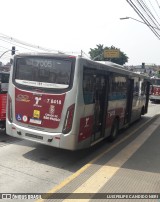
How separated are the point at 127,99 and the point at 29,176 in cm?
700

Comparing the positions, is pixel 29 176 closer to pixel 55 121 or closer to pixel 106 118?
pixel 55 121

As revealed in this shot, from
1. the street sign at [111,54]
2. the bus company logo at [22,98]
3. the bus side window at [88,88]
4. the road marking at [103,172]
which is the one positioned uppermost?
the street sign at [111,54]

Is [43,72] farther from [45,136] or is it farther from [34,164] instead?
[34,164]

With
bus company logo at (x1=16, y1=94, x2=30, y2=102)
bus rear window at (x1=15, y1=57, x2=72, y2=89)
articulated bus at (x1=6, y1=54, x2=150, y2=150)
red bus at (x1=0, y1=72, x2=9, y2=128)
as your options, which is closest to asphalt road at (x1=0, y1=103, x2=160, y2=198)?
articulated bus at (x1=6, y1=54, x2=150, y2=150)

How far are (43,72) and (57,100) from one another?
0.90 m

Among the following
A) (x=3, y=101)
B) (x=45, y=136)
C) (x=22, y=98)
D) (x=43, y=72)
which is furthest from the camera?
(x=3, y=101)

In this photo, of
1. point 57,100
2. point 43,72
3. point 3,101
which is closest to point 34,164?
point 57,100

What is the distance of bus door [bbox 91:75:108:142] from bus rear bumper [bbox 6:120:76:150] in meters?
1.37

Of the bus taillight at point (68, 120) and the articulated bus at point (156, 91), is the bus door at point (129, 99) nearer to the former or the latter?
the bus taillight at point (68, 120)

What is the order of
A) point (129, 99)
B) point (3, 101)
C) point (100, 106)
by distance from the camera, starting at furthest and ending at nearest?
point (129, 99), point (3, 101), point (100, 106)

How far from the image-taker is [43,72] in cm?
826

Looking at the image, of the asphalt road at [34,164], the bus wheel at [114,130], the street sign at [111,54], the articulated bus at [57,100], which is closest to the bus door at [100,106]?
the articulated bus at [57,100]

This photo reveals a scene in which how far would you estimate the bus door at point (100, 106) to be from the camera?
29.5 ft

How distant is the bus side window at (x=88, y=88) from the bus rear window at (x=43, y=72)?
1.61ft
